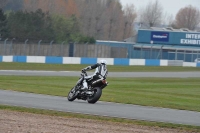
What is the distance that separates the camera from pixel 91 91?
1928 cm

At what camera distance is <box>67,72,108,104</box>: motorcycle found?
19.0 meters

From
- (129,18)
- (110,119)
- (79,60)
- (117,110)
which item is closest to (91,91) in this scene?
(117,110)

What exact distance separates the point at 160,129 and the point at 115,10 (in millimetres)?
76029

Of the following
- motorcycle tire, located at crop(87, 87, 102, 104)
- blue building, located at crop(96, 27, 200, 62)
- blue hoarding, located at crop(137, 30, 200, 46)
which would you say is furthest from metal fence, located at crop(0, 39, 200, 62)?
motorcycle tire, located at crop(87, 87, 102, 104)

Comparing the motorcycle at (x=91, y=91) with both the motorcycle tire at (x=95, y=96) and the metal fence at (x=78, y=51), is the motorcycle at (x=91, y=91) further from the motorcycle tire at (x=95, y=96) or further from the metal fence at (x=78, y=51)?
the metal fence at (x=78, y=51)

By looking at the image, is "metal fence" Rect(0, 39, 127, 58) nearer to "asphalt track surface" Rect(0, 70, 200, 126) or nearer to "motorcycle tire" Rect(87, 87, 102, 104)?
"motorcycle tire" Rect(87, 87, 102, 104)

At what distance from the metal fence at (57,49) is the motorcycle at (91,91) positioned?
27089 mm

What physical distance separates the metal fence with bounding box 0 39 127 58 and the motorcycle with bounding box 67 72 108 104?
88.9ft

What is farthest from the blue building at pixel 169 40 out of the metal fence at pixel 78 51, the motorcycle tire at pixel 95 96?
the motorcycle tire at pixel 95 96

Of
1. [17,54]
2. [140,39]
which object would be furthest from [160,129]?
[140,39]

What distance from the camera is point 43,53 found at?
166 feet

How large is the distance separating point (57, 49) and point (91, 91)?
109 ft

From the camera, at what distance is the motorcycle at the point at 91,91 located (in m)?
19.0

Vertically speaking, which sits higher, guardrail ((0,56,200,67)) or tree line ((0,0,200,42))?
tree line ((0,0,200,42))
